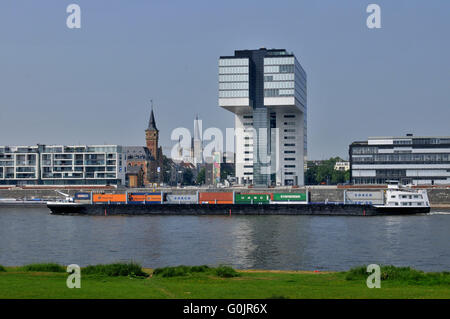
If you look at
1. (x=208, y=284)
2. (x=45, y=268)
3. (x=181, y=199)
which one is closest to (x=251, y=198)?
(x=181, y=199)

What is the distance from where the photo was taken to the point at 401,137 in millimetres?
152875

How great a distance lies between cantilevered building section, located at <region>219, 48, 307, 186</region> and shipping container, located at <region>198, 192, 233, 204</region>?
52.9m

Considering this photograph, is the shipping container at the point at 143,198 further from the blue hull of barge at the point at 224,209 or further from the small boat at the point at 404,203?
the small boat at the point at 404,203

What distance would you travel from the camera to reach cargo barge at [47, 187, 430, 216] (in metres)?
102

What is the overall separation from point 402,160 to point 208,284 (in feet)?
A: 441

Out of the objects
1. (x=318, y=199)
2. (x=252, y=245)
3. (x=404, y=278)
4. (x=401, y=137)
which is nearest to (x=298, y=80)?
(x=401, y=137)

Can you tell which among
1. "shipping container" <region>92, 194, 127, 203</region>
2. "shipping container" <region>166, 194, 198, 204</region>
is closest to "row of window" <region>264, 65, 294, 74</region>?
"shipping container" <region>166, 194, 198, 204</region>

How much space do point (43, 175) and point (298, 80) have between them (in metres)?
77.1

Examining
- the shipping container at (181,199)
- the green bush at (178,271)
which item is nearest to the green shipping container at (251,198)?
the shipping container at (181,199)

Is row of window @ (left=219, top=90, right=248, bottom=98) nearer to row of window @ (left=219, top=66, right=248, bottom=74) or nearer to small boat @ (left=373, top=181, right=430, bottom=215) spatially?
row of window @ (left=219, top=66, right=248, bottom=74)

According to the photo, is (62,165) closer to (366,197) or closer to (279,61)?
(279,61)

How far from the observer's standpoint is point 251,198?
113m

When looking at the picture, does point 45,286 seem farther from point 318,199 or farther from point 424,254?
point 318,199

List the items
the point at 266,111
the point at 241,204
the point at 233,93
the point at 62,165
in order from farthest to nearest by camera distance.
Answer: the point at 266,111 → the point at 233,93 → the point at 62,165 → the point at 241,204
